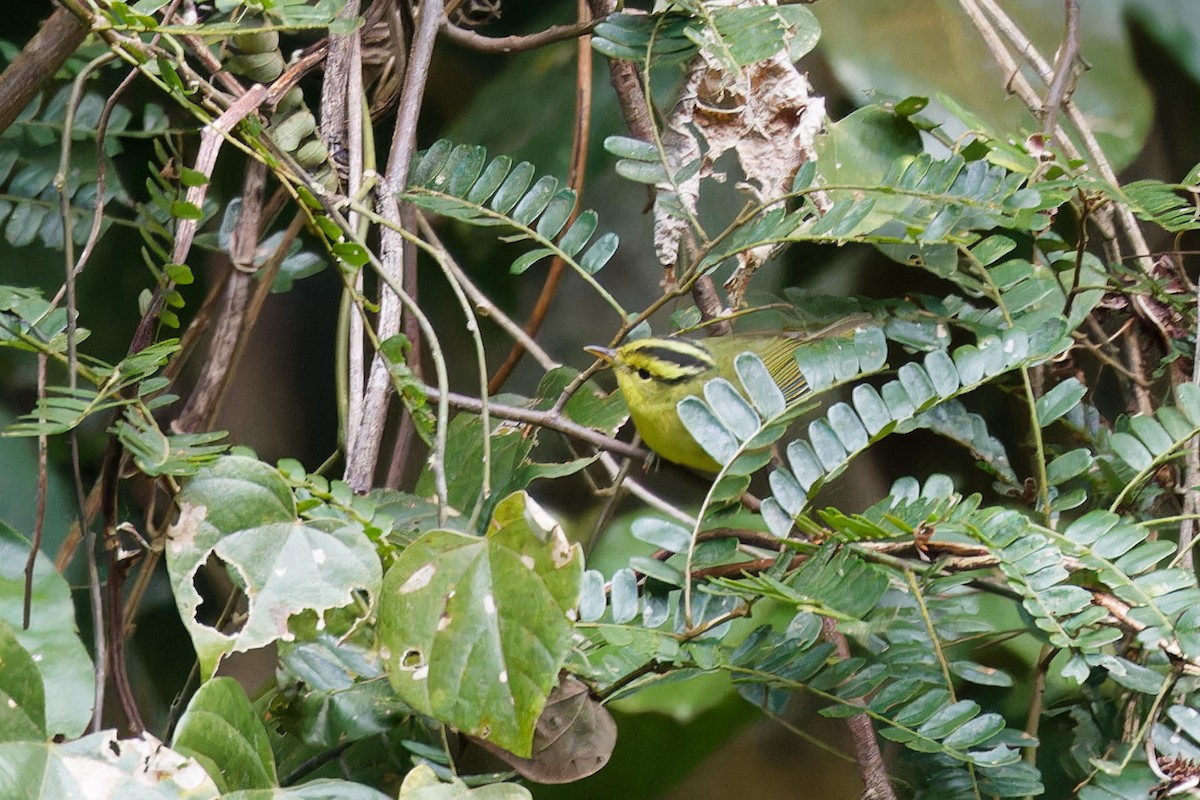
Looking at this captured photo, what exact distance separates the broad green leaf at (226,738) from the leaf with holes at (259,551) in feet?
0.11

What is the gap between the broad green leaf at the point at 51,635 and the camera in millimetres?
639

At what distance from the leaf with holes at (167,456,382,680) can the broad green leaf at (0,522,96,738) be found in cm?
12

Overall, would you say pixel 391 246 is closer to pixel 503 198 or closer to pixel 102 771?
pixel 503 198

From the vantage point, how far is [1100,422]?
3.30 feet

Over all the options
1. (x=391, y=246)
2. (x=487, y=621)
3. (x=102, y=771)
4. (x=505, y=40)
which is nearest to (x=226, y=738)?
(x=102, y=771)

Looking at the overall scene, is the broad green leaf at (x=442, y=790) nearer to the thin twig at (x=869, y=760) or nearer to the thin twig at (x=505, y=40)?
the thin twig at (x=869, y=760)

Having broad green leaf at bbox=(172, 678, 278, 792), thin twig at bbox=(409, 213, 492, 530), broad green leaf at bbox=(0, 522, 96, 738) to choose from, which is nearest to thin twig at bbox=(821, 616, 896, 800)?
thin twig at bbox=(409, 213, 492, 530)

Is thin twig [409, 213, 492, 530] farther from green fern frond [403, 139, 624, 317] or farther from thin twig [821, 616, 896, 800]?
thin twig [821, 616, 896, 800]

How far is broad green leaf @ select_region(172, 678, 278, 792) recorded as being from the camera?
0.53m

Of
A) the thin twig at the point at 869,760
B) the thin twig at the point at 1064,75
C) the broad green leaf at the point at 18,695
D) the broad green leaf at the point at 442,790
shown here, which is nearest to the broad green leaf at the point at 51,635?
the broad green leaf at the point at 18,695

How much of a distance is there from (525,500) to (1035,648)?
83 centimetres

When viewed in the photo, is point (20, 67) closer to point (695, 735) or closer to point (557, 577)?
point (557, 577)

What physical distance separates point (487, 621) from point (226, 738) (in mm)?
167

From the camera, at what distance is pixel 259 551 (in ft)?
1.99
